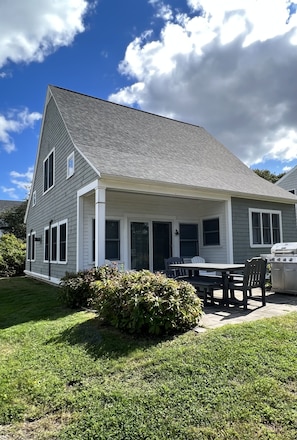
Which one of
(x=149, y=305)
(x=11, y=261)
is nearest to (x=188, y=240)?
(x=149, y=305)

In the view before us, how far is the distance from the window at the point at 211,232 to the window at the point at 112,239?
3.84m

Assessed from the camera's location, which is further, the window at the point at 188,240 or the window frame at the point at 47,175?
the window frame at the point at 47,175

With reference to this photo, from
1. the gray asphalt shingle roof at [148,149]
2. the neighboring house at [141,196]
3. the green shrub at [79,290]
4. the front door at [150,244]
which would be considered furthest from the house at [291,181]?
the green shrub at [79,290]

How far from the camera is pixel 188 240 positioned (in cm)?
1223

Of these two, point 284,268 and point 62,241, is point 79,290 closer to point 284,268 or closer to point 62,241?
point 62,241

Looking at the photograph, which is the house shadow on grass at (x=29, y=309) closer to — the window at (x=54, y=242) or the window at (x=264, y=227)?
the window at (x=54, y=242)

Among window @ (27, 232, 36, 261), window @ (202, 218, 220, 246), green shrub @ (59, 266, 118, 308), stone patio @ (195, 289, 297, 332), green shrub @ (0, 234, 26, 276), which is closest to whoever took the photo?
stone patio @ (195, 289, 297, 332)

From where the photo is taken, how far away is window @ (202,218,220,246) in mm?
11634

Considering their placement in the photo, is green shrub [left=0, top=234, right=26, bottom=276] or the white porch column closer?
the white porch column

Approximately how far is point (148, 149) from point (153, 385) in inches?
370

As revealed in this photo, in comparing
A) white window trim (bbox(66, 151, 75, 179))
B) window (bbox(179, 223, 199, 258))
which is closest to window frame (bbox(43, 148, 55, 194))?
white window trim (bbox(66, 151, 75, 179))

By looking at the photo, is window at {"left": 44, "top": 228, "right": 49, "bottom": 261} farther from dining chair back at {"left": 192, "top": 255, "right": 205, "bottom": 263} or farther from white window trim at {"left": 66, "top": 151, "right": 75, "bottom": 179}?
dining chair back at {"left": 192, "top": 255, "right": 205, "bottom": 263}

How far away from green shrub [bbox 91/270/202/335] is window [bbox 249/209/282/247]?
753 cm

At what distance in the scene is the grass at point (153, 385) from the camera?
2.29 m
